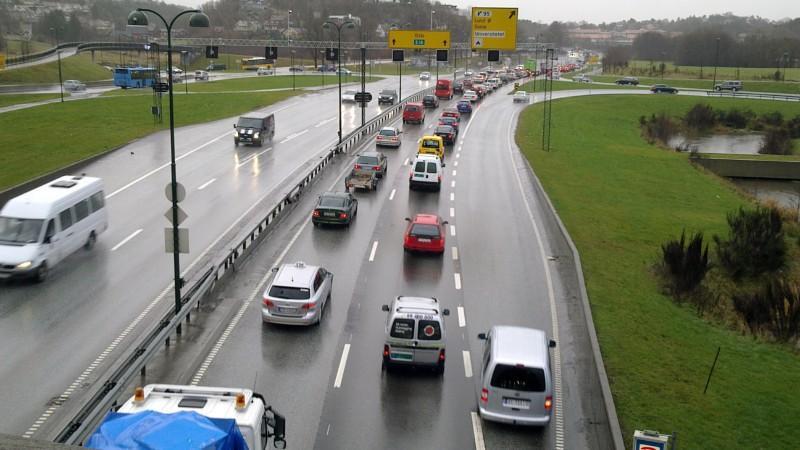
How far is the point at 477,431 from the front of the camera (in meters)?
15.9

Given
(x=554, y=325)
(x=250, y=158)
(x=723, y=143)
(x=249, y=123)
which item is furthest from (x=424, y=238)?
(x=723, y=143)

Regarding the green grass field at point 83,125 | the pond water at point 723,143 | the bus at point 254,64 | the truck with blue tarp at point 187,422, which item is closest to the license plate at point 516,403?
the truck with blue tarp at point 187,422

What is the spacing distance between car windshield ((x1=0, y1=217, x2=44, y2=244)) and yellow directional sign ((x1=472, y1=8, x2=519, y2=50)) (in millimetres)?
46123

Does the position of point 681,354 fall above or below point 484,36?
below

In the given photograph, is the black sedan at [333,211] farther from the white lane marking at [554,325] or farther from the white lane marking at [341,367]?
the white lane marking at [341,367]

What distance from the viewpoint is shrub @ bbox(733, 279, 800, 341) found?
80.7 feet

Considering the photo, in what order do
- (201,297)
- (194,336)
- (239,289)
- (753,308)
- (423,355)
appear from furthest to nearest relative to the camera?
(753,308), (239,289), (201,297), (194,336), (423,355)

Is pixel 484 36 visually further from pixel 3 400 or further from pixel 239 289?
pixel 3 400

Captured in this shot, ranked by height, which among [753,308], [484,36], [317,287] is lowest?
[753,308]

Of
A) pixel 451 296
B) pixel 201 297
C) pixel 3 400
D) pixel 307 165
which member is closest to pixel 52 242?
pixel 201 297

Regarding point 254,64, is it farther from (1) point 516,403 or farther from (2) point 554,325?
(1) point 516,403

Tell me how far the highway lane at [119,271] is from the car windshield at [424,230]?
756 centimetres

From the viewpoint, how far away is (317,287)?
2147cm

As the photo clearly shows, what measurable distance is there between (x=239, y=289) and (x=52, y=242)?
19.8 ft
